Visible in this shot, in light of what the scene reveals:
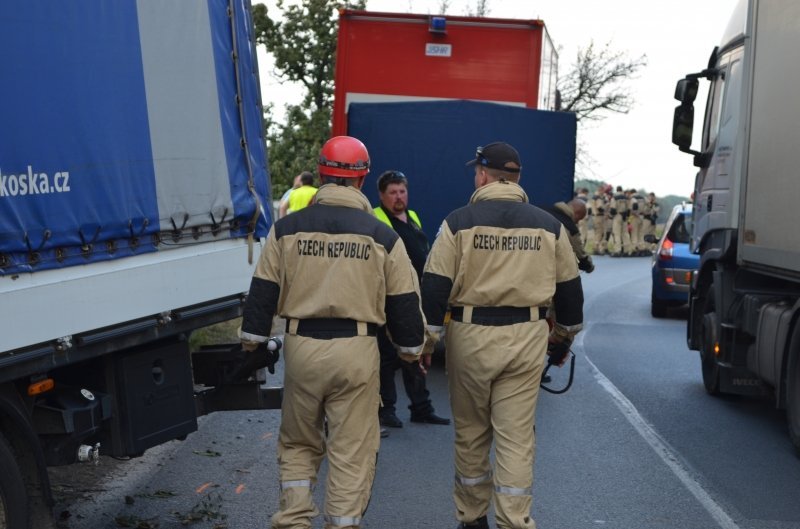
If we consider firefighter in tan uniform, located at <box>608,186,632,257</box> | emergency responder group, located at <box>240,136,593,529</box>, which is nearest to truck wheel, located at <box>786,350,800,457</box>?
emergency responder group, located at <box>240,136,593,529</box>

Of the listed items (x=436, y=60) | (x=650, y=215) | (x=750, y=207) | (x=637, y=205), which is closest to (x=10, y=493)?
(x=750, y=207)

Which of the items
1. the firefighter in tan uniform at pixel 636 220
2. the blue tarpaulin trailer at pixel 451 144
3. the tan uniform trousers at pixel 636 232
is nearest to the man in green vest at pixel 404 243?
the blue tarpaulin trailer at pixel 451 144

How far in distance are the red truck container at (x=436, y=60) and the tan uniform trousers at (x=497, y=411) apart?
700cm

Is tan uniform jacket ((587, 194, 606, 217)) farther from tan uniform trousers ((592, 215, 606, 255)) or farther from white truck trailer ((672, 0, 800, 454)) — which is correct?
white truck trailer ((672, 0, 800, 454))

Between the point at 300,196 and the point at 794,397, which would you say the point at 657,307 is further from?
the point at 794,397

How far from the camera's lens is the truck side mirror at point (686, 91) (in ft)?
33.3

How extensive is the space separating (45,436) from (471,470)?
2.04 metres

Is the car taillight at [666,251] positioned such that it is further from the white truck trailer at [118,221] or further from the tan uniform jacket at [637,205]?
the tan uniform jacket at [637,205]

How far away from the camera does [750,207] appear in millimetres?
8734

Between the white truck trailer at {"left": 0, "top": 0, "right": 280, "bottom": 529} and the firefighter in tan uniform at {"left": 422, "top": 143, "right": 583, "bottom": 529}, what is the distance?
53.2 inches

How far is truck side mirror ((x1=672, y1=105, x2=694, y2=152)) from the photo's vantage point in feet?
33.7

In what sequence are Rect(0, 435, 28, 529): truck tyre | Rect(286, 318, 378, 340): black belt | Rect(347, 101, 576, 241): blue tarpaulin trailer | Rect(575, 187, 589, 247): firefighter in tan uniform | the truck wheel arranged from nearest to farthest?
Rect(0, 435, 28, 529): truck tyre, Rect(286, 318, 378, 340): black belt, the truck wheel, Rect(347, 101, 576, 241): blue tarpaulin trailer, Rect(575, 187, 589, 247): firefighter in tan uniform

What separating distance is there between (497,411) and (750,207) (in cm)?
396

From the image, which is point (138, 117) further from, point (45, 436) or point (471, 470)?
point (471, 470)
